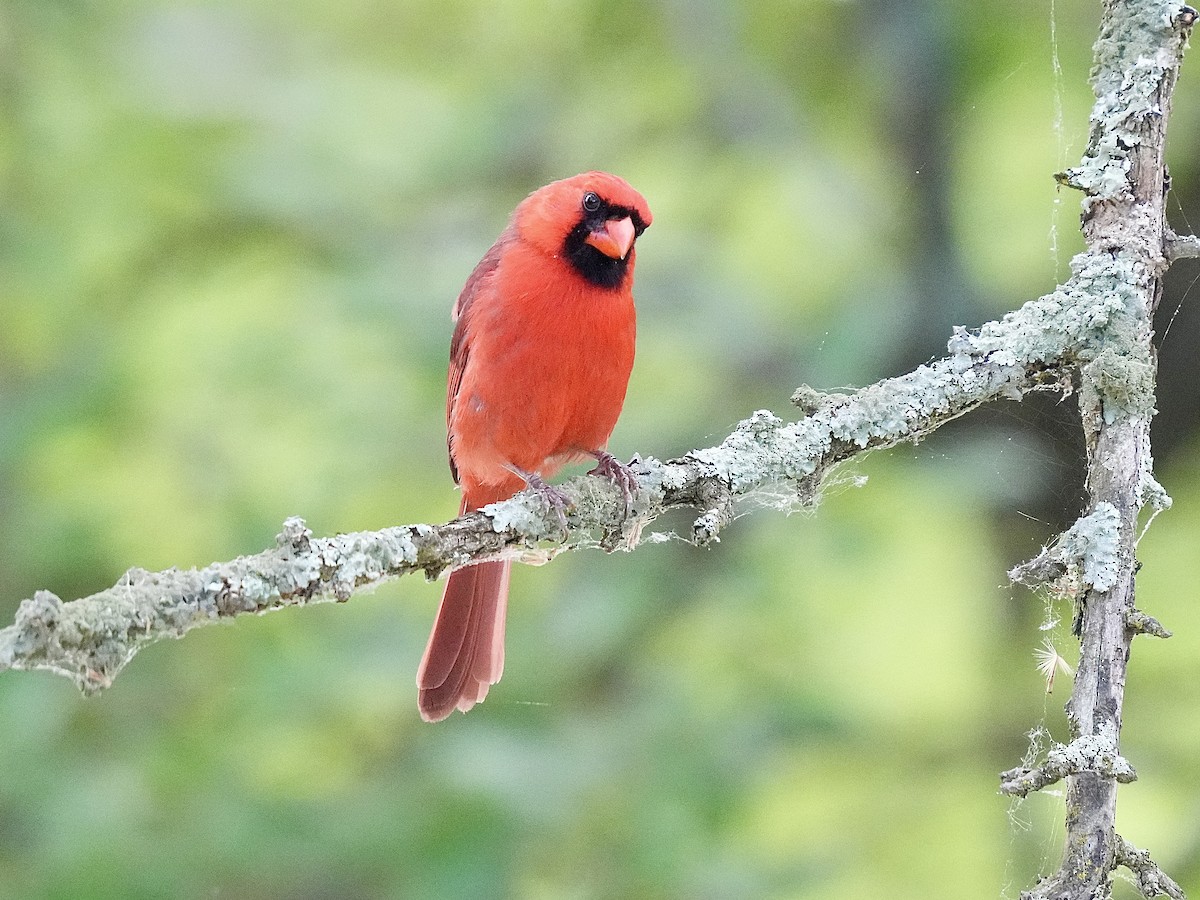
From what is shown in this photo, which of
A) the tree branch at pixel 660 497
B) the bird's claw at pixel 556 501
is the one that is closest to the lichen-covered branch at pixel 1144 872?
the tree branch at pixel 660 497

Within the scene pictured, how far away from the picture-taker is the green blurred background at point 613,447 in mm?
3414

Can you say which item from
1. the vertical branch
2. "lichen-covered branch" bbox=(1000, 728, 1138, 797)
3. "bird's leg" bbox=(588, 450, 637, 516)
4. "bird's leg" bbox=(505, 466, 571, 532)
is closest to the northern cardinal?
"bird's leg" bbox=(588, 450, 637, 516)

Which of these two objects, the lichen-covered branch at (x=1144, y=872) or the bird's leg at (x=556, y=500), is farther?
the bird's leg at (x=556, y=500)

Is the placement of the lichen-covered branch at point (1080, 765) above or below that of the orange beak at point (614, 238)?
below

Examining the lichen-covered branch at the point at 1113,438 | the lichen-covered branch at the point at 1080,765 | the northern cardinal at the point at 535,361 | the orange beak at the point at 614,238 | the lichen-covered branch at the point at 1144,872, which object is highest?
the orange beak at the point at 614,238

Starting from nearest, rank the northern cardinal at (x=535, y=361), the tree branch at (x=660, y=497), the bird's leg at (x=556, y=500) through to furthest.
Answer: the tree branch at (x=660, y=497) < the bird's leg at (x=556, y=500) < the northern cardinal at (x=535, y=361)

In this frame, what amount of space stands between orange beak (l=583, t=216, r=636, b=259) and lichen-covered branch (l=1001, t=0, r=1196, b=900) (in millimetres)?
1230

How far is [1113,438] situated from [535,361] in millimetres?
1447

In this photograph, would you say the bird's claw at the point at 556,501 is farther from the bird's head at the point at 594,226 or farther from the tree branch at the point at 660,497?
the bird's head at the point at 594,226

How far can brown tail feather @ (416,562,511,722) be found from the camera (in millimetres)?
3152

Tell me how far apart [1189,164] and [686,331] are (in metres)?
1.52

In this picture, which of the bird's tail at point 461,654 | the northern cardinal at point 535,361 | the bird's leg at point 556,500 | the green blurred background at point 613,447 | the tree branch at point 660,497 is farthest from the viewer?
the green blurred background at point 613,447

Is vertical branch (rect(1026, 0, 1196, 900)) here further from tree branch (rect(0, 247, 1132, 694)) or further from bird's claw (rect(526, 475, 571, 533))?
bird's claw (rect(526, 475, 571, 533))

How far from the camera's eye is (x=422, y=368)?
12.7 feet
